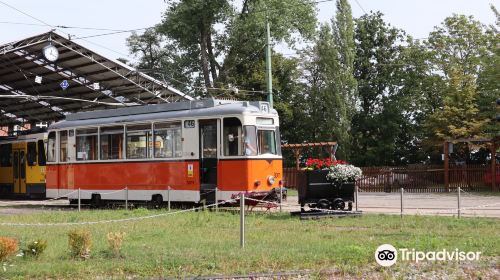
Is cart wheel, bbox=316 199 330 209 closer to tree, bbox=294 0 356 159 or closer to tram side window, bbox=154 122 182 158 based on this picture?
tram side window, bbox=154 122 182 158

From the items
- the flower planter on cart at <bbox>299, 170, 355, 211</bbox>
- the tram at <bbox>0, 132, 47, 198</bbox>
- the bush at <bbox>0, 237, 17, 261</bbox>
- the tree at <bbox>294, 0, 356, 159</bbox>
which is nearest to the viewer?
the bush at <bbox>0, 237, 17, 261</bbox>

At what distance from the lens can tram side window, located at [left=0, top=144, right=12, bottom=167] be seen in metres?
32.8

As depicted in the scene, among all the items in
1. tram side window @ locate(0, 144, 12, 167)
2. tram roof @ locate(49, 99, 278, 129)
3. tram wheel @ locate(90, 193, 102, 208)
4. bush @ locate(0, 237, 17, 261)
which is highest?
tram roof @ locate(49, 99, 278, 129)

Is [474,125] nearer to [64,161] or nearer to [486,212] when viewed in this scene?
[486,212]

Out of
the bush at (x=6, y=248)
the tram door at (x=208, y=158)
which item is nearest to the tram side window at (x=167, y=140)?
the tram door at (x=208, y=158)

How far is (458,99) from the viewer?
1570 inches

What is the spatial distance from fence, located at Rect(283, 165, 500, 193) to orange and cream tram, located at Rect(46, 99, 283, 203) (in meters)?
13.6

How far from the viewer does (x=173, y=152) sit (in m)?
21.3

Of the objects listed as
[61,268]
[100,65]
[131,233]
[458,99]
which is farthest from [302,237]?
[458,99]

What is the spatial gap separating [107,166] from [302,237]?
12.4 metres

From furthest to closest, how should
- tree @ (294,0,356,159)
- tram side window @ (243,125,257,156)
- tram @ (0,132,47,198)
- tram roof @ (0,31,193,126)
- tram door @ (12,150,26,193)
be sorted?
1. tree @ (294,0,356,159)
2. tram door @ (12,150,26,193)
3. tram @ (0,132,47,198)
4. tram roof @ (0,31,193,126)
5. tram side window @ (243,125,257,156)

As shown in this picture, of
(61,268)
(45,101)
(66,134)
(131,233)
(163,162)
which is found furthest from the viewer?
(45,101)

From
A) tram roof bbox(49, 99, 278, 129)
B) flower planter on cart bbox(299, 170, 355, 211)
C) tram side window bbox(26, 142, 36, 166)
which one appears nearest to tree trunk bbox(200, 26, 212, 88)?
tram side window bbox(26, 142, 36, 166)

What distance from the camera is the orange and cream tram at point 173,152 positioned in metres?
19.9
